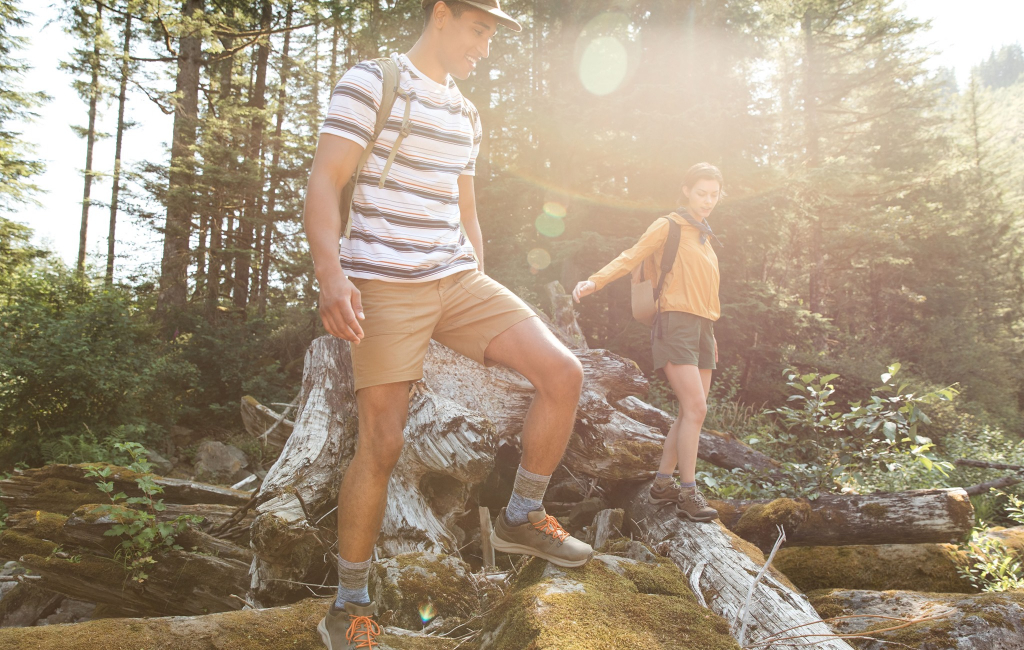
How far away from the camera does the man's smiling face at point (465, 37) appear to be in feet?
7.12

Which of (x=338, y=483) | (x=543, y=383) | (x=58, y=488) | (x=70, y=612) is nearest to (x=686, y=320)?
(x=543, y=383)

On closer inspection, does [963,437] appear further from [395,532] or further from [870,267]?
[870,267]

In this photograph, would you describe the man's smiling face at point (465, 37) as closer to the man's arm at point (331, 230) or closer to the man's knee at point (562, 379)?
the man's arm at point (331, 230)

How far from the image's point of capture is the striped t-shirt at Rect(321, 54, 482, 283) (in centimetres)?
205

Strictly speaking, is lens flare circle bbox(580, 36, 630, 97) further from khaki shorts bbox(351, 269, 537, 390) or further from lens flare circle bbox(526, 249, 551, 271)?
khaki shorts bbox(351, 269, 537, 390)

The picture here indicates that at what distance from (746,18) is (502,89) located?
590 centimetres

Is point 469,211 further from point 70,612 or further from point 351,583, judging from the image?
point 70,612

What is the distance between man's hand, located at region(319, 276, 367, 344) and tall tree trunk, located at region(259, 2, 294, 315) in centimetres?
1194

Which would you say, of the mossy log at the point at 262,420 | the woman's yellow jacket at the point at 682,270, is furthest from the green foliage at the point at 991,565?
the mossy log at the point at 262,420

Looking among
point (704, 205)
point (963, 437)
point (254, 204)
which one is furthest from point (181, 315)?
point (963, 437)

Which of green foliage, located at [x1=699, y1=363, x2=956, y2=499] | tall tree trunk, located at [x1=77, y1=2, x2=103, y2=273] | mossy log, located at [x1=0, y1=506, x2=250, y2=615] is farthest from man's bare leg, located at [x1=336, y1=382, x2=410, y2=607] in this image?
tall tree trunk, located at [x1=77, y1=2, x2=103, y2=273]

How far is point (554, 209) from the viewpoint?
44.4ft

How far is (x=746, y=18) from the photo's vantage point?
13.4 meters

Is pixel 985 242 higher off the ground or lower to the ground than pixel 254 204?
higher
